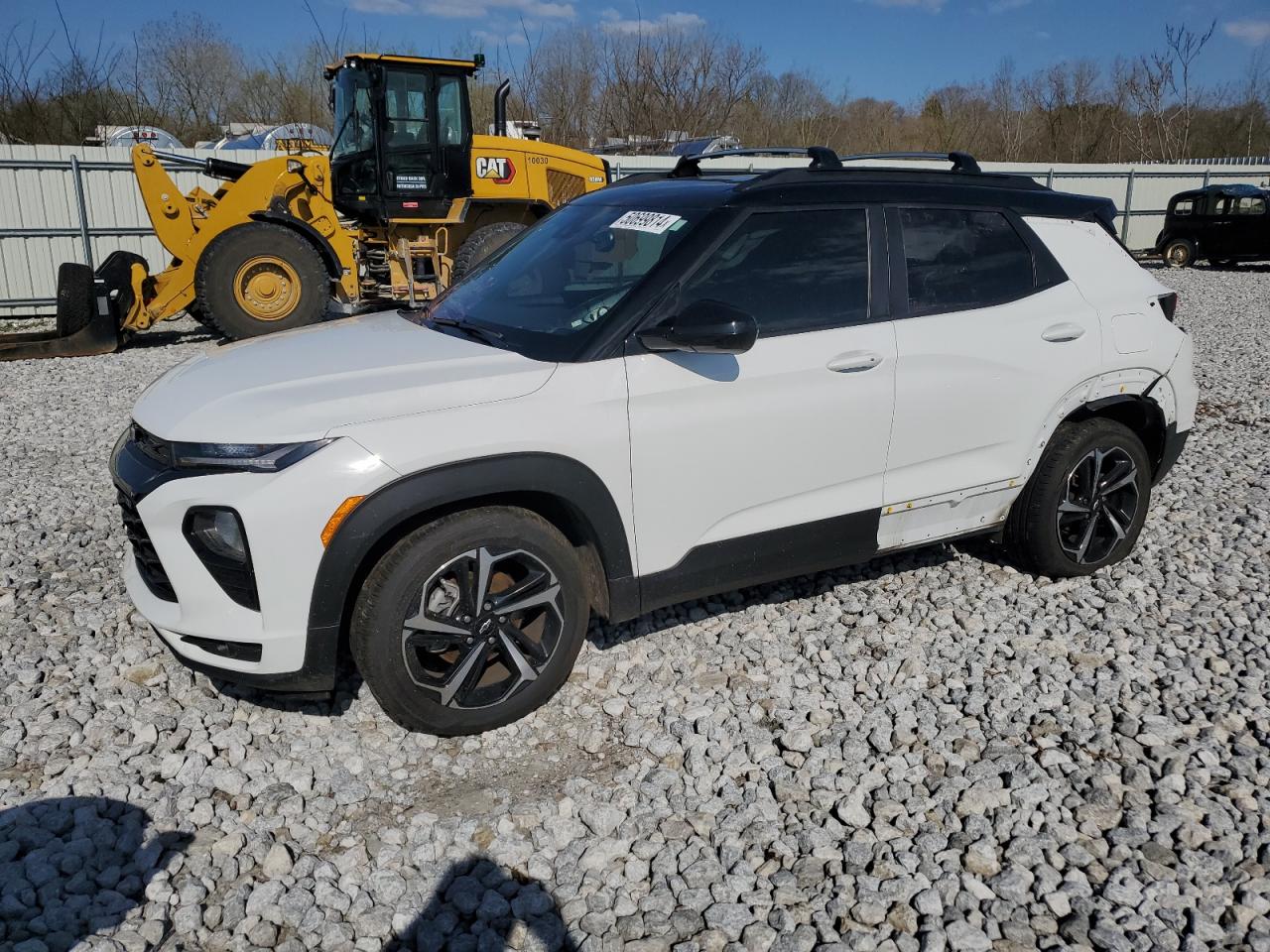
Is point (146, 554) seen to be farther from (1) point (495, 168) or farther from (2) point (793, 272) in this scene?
(1) point (495, 168)

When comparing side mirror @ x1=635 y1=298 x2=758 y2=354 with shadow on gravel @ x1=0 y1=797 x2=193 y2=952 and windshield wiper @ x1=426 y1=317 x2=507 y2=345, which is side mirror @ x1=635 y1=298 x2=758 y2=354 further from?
shadow on gravel @ x1=0 y1=797 x2=193 y2=952

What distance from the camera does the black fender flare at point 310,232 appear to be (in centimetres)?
1084

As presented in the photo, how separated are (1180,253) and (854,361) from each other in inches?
860

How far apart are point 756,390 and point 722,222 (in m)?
0.63

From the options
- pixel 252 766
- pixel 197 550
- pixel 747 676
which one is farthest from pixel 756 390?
pixel 252 766

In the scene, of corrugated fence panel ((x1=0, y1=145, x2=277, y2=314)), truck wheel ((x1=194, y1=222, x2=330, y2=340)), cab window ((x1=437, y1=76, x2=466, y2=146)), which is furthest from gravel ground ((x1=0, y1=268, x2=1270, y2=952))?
corrugated fence panel ((x1=0, y1=145, x2=277, y2=314))

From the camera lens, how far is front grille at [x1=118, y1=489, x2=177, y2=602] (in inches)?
122

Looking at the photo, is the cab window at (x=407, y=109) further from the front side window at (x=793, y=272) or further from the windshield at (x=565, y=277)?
the front side window at (x=793, y=272)

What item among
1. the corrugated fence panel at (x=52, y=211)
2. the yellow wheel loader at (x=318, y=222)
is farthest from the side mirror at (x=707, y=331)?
the corrugated fence panel at (x=52, y=211)

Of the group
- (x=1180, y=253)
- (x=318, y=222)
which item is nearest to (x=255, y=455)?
(x=318, y=222)

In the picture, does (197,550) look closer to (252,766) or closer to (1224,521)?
(252,766)

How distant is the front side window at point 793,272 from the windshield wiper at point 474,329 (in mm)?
690

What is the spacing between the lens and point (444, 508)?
3125 millimetres

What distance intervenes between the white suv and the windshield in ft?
0.06
